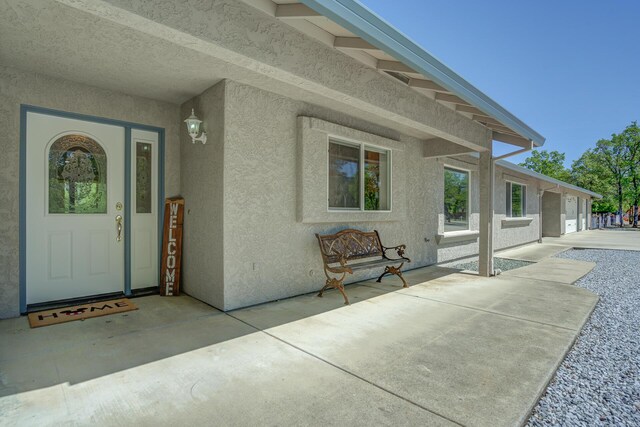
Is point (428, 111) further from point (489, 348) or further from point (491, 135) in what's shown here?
point (489, 348)

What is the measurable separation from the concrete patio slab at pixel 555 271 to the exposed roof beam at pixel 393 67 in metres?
5.36

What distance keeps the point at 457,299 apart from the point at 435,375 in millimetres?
2643

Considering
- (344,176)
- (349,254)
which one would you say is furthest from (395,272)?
(344,176)

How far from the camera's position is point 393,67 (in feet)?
Result: 12.8

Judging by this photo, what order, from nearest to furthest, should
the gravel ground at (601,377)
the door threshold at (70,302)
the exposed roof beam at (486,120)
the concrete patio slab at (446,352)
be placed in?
1. the gravel ground at (601,377)
2. the concrete patio slab at (446,352)
3. the door threshold at (70,302)
4. the exposed roof beam at (486,120)

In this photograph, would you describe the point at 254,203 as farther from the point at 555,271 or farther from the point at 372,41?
the point at 555,271

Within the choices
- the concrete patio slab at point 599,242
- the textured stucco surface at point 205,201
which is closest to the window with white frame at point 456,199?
the textured stucco surface at point 205,201

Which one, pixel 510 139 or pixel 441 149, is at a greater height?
pixel 510 139

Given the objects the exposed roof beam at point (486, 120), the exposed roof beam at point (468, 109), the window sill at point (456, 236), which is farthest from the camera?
the window sill at point (456, 236)

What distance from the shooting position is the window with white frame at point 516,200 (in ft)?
39.8

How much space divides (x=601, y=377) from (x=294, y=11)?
4113 mm

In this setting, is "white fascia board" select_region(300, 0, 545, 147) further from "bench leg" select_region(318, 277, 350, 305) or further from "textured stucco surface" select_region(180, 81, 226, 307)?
"bench leg" select_region(318, 277, 350, 305)

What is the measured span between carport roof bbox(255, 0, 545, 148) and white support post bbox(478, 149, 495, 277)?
6.71ft

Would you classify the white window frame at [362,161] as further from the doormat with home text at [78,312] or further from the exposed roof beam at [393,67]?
the doormat with home text at [78,312]
